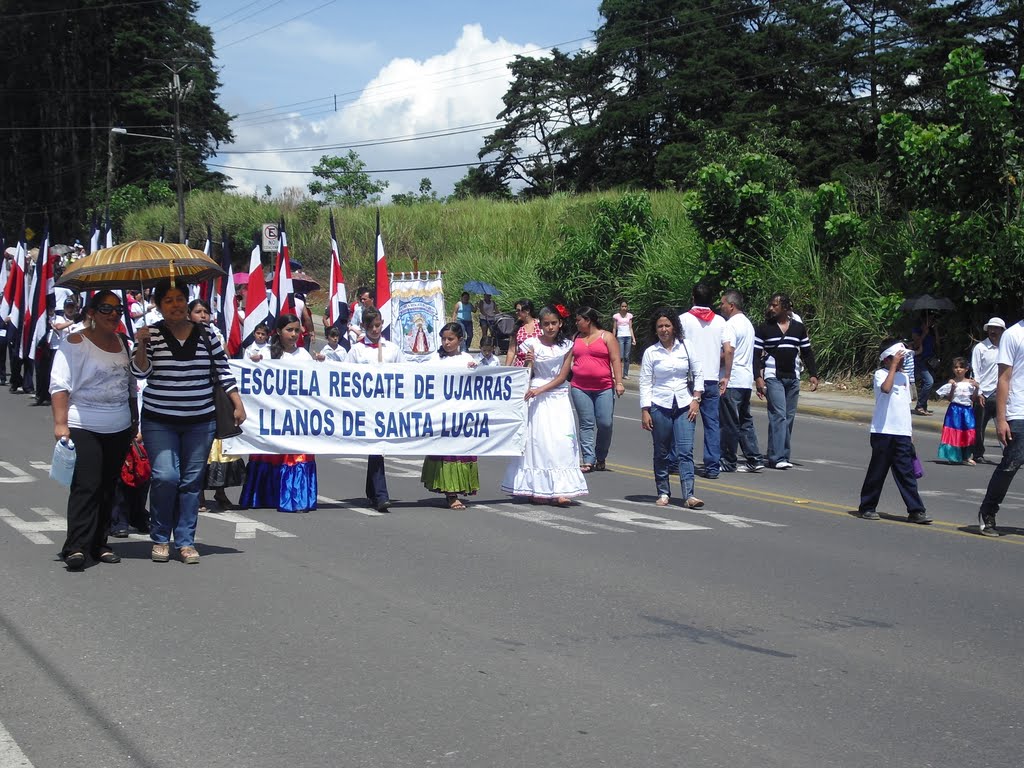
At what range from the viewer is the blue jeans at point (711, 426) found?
13.1 metres

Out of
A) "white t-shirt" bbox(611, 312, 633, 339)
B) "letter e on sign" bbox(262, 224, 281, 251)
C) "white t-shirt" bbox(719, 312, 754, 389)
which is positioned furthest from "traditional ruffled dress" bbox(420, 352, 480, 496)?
"white t-shirt" bbox(611, 312, 633, 339)

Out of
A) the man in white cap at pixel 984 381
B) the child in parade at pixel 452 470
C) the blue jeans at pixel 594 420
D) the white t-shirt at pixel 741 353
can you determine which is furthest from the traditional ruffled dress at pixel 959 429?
the child in parade at pixel 452 470

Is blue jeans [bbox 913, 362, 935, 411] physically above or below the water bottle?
above

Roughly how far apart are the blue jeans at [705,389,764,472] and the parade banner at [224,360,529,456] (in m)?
3.19

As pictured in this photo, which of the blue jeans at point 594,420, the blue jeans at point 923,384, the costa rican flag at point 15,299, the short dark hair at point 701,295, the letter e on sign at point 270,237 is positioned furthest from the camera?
the letter e on sign at point 270,237

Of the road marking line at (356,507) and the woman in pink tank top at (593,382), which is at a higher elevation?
the woman in pink tank top at (593,382)

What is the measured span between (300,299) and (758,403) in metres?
9.20

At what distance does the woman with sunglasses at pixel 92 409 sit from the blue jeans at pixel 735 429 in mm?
7556

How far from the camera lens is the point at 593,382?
13.5m

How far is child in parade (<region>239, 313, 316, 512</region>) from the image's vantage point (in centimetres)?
1077

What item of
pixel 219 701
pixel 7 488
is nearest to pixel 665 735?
pixel 219 701

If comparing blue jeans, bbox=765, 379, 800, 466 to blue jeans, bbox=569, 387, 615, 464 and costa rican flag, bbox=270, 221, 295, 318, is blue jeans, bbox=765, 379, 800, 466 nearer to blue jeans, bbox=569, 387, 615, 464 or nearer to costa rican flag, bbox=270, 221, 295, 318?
blue jeans, bbox=569, 387, 615, 464

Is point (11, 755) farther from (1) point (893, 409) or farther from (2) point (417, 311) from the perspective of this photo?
(2) point (417, 311)

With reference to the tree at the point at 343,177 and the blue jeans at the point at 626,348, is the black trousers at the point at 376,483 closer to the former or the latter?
the blue jeans at the point at 626,348
